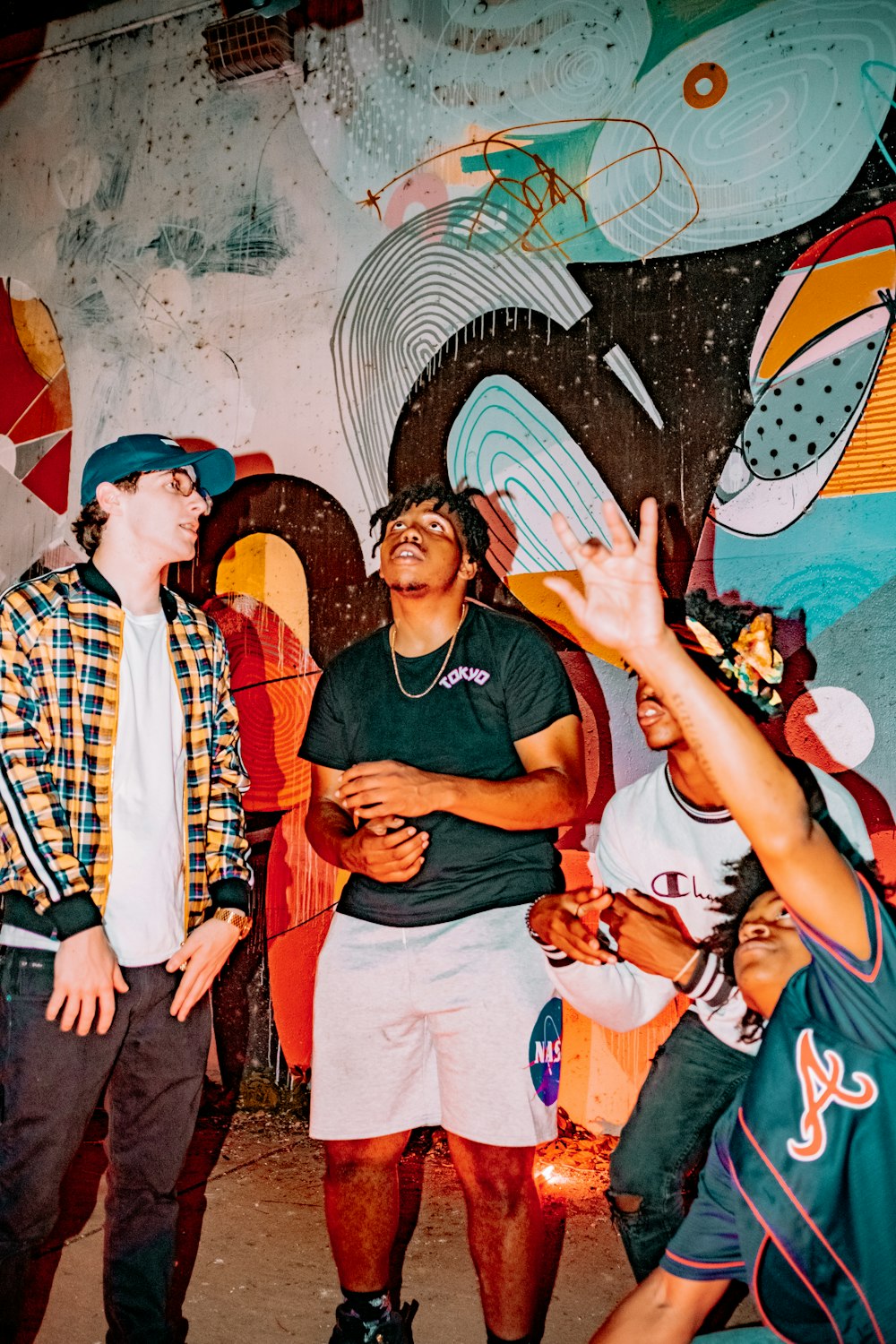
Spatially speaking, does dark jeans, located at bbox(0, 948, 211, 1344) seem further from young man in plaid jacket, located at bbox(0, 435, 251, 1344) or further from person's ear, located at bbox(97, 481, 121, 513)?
person's ear, located at bbox(97, 481, 121, 513)

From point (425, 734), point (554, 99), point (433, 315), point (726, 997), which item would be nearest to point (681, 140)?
point (554, 99)

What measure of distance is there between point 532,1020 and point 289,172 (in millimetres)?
4201

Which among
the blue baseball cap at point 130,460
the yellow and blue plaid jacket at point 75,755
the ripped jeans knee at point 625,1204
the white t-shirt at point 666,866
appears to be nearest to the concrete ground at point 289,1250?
the ripped jeans knee at point 625,1204

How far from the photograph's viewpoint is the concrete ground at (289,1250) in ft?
10.4

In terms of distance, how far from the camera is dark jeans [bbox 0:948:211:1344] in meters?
2.46

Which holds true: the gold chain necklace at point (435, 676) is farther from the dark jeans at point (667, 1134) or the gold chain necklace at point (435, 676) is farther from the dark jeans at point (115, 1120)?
the dark jeans at point (667, 1134)

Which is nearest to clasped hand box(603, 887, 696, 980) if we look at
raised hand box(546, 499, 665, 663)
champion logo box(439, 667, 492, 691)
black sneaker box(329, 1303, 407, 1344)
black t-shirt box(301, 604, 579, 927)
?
black t-shirt box(301, 604, 579, 927)

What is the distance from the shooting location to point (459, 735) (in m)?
3.19

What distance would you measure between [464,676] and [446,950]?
80 centimetres

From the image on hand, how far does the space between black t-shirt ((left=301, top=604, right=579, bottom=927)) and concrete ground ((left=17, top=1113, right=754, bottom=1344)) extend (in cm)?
126

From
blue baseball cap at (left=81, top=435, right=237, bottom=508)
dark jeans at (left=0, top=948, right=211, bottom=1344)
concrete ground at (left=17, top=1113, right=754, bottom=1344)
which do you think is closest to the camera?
dark jeans at (left=0, top=948, right=211, bottom=1344)

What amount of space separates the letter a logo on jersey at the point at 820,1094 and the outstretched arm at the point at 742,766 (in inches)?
8.0

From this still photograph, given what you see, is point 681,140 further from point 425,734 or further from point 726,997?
point 726,997

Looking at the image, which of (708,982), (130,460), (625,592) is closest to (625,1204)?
(708,982)
